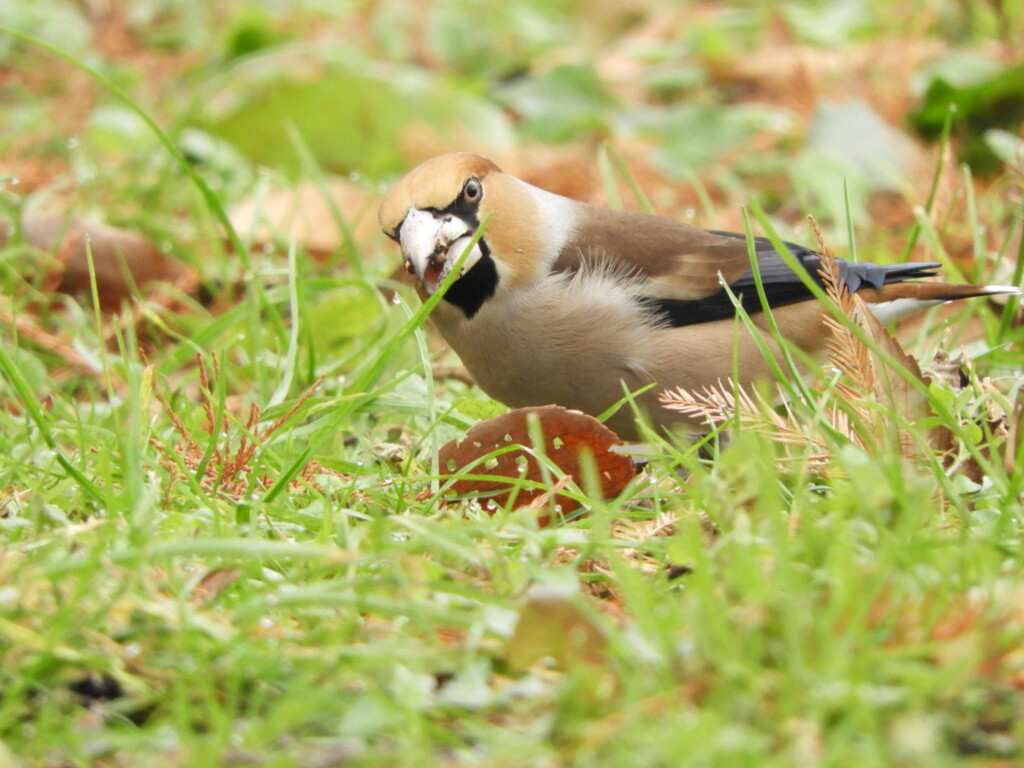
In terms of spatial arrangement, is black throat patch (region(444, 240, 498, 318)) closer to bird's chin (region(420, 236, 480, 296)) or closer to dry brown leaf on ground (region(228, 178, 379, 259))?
bird's chin (region(420, 236, 480, 296))

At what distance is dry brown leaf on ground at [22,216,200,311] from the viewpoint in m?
4.75

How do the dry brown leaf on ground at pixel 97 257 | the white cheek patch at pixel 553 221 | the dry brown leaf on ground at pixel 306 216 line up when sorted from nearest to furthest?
1. the white cheek patch at pixel 553 221
2. the dry brown leaf on ground at pixel 97 257
3. the dry brown leaf on ground at pixel 306 216

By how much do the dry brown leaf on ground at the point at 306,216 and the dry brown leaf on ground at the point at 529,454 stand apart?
204 centimetres

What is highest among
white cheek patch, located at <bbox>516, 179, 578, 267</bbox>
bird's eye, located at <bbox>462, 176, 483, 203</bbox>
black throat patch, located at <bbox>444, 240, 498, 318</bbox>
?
bird's eye, located at <bbox>462, 176, 483, 203</bbox>

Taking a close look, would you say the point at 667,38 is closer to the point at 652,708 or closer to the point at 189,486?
the point at 189,486

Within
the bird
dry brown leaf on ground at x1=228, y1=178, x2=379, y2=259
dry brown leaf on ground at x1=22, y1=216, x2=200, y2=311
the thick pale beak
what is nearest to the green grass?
the thick pale beak

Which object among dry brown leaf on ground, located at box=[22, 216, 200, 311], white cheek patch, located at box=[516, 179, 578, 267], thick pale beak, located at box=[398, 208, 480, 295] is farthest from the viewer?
dry brown leaf on ground, located at box=[22, 216, 200, 311]

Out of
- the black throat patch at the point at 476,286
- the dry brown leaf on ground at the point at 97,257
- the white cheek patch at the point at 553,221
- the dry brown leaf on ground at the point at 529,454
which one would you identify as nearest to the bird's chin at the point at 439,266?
the black throat patch at the point at 476,286

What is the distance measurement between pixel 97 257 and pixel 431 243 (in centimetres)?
184

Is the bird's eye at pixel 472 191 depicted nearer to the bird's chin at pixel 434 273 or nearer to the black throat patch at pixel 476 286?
the black throat patch at pixel 476 286

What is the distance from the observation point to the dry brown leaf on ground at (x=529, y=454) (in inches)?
121

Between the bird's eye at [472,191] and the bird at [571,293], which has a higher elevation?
the bird's eye at [472,191]

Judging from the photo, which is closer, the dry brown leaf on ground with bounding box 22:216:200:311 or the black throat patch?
the black throat patch

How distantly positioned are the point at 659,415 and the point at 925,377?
0.80m
